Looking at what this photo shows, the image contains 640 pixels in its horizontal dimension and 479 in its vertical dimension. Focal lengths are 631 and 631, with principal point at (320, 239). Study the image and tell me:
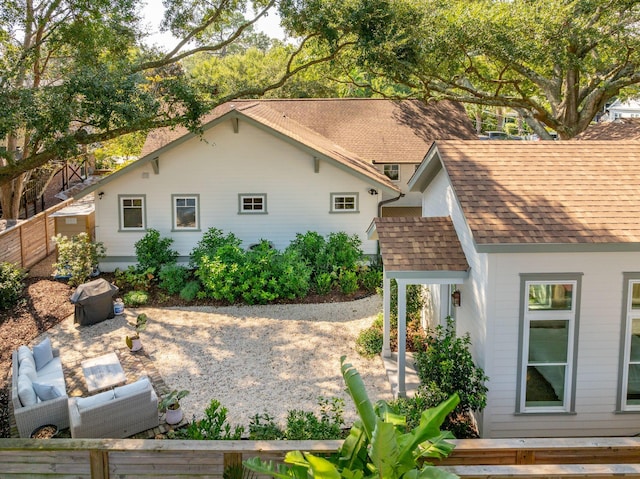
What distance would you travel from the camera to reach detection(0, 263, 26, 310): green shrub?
15.9 metres

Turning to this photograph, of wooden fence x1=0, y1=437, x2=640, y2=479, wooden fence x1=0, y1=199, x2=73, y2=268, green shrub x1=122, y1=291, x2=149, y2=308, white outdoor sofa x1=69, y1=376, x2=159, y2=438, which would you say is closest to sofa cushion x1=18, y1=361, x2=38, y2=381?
white outdoor sofa x1=69, y1=376, x2=159, y2=438

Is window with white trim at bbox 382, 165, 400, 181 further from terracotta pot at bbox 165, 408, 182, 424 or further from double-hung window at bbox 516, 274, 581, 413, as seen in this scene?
terracotta pot at bbox 165, 408, 182, 424

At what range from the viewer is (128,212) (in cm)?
1955

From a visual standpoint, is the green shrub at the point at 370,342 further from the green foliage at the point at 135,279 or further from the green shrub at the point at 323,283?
the green foliage at the point at 135,279

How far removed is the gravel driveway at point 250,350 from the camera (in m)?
11.8

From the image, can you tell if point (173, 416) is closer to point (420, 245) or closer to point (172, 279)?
point (420, 245)

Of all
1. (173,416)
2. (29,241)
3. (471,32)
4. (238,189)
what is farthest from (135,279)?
(471,32)

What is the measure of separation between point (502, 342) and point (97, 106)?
892cm

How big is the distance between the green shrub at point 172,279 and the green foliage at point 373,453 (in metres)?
12.0

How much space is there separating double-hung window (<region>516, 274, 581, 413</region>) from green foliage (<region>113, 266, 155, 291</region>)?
38.2 ft

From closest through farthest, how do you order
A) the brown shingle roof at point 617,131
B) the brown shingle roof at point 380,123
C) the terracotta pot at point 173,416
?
the terracotta pot at point 173,416, the brown shingle roof at point 617,131, the brown shingle roof at point 380,123

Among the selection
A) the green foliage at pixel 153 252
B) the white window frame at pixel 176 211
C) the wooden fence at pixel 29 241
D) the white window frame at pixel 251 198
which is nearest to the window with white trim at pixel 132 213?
the green foliage at pixel 153 252

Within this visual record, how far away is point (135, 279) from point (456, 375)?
11324 millimetres

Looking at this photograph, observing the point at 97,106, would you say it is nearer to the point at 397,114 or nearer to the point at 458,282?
the point at 458,282
